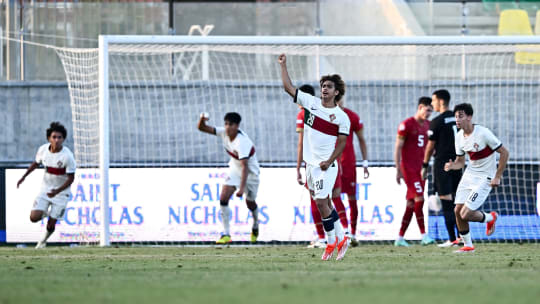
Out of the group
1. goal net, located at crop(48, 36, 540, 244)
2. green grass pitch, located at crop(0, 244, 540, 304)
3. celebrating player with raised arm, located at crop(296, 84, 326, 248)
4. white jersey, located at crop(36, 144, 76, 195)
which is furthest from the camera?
goal net, located at crop(48, 36, 540, 244)

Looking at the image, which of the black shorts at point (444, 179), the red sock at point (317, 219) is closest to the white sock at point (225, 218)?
the red sock at point (317, 219)

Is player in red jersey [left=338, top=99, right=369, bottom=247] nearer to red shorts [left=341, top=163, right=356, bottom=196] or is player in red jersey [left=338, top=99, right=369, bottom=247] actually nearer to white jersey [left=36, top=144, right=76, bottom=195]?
red shorts [left=341, top=163, right=356, bottom=196]

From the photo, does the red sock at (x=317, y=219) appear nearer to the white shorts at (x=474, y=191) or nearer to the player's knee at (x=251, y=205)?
the player's knee at (x=251, y=205)

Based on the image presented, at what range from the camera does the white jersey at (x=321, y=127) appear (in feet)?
29.8

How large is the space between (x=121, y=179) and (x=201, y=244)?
4.94 ft

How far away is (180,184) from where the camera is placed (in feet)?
44.4

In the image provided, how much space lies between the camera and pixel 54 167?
12.9 meters

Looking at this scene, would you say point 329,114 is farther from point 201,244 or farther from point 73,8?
point 73,8

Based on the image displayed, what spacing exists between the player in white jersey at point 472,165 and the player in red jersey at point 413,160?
2.08 meters

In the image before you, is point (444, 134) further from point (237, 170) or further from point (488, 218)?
point (237, 170)

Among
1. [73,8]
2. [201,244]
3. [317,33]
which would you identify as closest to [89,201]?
[201,244]

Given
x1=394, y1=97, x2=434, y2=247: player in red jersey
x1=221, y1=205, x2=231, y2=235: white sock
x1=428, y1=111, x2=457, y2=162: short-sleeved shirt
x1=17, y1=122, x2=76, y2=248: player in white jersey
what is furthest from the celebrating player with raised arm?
x1=17, y1=122, x2=76, y2=248: player in white jersey

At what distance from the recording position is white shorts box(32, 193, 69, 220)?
12750 millimetres

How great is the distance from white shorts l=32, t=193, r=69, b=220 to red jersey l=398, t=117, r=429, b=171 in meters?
4.69
